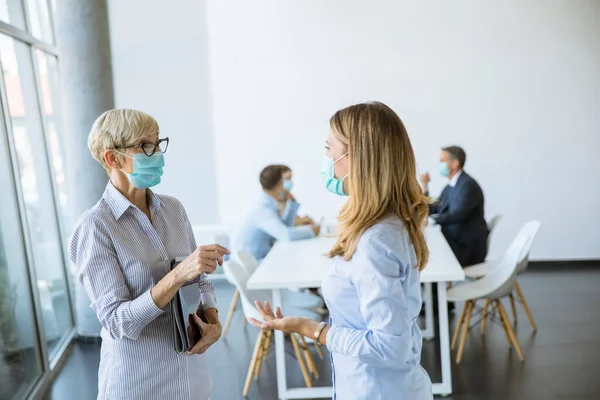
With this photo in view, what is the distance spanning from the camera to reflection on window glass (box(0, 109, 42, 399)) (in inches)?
146

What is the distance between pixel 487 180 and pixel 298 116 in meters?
2.13

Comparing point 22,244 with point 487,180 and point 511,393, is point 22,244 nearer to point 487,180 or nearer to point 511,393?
point 511,393

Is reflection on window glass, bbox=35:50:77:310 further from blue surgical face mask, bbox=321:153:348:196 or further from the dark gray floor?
blue surgical face mask, bbox=321:153:348:196

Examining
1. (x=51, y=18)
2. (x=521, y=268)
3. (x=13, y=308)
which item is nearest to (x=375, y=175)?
(x=13, y=308)

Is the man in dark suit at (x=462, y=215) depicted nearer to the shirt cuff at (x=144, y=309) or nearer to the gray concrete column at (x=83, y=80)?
the gray concrete column at (x=83, y=80)

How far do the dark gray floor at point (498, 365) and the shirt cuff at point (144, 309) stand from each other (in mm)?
2354

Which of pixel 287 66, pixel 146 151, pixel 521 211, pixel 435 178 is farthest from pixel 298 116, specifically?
pixel 146 151

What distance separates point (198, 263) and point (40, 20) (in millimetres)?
4104

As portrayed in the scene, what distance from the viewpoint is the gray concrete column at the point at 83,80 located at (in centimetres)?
482

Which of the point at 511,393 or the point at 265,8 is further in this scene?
the point at 265,8

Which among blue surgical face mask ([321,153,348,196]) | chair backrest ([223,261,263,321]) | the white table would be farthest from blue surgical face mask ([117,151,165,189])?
chair backrest ([223,261,263,321])

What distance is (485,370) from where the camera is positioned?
14.0 ft

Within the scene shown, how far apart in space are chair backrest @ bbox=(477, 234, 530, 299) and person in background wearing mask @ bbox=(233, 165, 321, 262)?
4.90 ft

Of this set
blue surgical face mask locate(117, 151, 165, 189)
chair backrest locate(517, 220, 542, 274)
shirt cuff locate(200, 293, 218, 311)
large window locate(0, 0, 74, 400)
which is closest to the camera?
blue surgical face mask locate(117, 151, 165, 189)
